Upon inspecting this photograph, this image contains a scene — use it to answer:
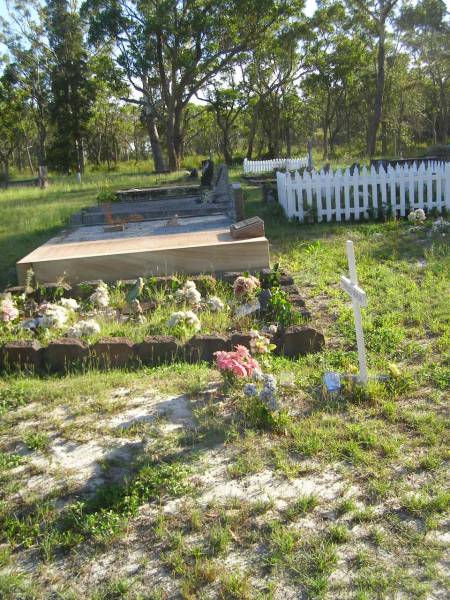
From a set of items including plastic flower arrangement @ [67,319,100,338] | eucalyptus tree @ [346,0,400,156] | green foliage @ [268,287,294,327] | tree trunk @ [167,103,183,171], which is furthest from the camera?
tree trunk @ [167,103,183,171]

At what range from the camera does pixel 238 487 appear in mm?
2973

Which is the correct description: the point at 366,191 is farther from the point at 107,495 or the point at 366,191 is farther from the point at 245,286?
the point at 107,495

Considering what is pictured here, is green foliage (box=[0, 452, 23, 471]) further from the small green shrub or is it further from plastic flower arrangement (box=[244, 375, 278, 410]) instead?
the small green shrub

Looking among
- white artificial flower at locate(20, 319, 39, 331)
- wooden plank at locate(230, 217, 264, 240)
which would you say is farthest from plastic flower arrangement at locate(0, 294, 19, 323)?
wooden plank at locate(230, 217, 264, 240)

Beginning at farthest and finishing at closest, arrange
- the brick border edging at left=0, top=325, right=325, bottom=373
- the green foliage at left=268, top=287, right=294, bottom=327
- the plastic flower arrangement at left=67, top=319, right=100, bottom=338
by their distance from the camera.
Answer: the green foliage at left=268, top=287, right=294, bottom=327 → the plastic flower arrangement at left=67, top=319, right=100, bottom=338 → the brick border edging at left=0, top=325, right=325, bottom=373

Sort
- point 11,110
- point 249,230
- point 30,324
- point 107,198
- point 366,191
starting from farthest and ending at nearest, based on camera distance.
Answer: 1. point 11,110
2. point 107,198
3. point 366,191
4. point 249,230
5. point 30,324

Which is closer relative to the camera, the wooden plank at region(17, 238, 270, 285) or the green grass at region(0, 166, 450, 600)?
the green grass at region(0, 166, 450, 600)

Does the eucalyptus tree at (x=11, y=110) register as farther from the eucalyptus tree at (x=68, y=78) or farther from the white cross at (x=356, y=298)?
the white cross at (x=356, y=298)

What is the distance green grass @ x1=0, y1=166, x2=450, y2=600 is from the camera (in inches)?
94.7

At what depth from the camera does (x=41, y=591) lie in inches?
94.4

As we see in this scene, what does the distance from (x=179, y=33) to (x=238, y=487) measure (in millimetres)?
28727

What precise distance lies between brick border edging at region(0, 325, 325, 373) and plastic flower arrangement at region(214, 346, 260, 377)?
589mm

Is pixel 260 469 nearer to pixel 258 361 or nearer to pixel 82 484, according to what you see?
pixel 82 484

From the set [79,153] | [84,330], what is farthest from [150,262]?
[79,153]
